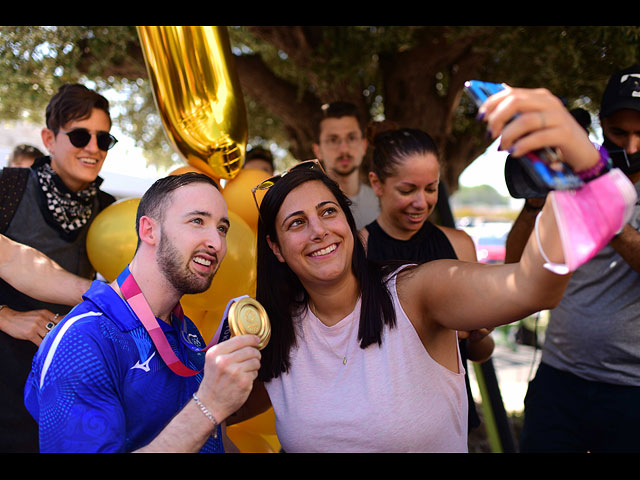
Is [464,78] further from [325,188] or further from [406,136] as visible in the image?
[325,188]

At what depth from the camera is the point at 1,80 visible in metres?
4.85

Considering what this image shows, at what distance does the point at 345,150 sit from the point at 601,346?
2137 mm

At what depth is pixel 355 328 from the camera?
1909mm

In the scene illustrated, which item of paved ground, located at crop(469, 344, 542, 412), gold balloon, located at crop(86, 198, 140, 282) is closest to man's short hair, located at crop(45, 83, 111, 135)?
gold balloon, located at crop(86, 198, 140, 282)

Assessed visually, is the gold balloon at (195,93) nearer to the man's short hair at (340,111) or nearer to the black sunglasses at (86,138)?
the black sunglasses at (86,138)

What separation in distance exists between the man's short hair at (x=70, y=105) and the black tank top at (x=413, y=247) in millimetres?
1532

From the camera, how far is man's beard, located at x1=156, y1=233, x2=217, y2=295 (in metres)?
1.71

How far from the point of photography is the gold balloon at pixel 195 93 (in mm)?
2500

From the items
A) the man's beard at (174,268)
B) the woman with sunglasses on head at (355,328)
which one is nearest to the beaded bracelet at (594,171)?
the woman with sunglasses on head at (355,328)

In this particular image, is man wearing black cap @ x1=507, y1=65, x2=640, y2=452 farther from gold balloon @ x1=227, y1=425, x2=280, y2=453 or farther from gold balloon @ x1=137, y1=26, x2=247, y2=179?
gold balloon @ x1=137, y1=26, x2=247, y2=179

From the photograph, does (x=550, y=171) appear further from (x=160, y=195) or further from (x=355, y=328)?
(x=160, y=195)

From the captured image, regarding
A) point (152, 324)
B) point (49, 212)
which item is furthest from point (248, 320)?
point (49, 212)
